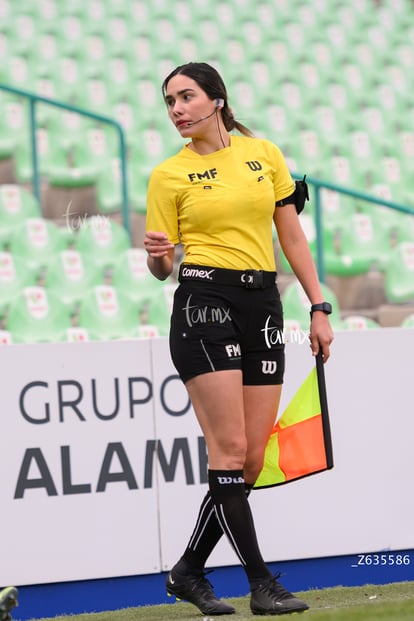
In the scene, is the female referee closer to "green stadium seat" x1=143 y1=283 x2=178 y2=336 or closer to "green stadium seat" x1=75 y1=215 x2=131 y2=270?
"green stadium seat" x1=143 y1=283 x2=178 y2=336

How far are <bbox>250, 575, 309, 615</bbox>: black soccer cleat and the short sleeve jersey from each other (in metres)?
0.97

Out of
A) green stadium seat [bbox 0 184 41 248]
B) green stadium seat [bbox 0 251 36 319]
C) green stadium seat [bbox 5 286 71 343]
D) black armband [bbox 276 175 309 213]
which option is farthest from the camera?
green stadium seat [bbox 0 184 41 248]

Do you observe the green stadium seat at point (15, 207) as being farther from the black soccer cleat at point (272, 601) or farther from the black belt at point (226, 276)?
the black soccer cleat at point (272, 601)

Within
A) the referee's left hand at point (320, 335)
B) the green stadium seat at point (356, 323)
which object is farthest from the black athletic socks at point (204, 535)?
the green stadium seat at point (356, 323)

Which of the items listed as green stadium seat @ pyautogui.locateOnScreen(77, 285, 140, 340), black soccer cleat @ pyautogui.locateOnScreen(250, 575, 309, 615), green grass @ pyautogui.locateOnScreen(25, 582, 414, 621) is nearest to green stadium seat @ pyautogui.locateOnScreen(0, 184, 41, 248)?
green stadium seat @ pyautogui.locateOnScreen(77, 285, 140, 340)

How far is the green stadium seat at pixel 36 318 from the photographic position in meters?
6.29

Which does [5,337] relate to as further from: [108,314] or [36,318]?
[108,314]

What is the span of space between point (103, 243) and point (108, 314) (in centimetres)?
75

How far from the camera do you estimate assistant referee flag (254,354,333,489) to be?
383 centimetres

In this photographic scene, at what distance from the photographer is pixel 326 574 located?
16.0 ft

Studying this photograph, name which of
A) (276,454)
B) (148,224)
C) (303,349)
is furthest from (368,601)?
(148,224)

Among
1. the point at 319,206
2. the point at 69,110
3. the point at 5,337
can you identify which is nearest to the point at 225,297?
the point at 5,337

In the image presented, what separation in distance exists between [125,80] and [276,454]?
7.38 m

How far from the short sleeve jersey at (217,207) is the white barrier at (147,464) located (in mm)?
1148
